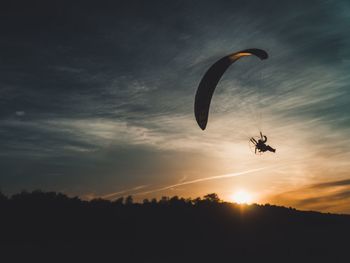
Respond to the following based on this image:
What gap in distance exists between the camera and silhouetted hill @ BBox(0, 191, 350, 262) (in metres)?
29.0

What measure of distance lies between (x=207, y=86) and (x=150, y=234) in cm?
1698

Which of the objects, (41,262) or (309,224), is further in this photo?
(309,224)

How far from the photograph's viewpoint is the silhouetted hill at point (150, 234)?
29047 mm

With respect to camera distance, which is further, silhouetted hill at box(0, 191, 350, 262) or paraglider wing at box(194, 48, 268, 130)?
silhouetted hill at box(0, 191, 350, 262)

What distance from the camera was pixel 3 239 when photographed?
28.3 meters

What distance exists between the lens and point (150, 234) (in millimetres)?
36531

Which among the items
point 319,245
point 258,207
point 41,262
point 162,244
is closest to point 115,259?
point 41,262

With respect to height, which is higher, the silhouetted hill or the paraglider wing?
the paraglider wing

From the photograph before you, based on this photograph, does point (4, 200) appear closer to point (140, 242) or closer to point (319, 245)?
point (140, 242)

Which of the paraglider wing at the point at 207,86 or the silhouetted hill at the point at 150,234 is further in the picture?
the silhouetted hill at the point at 150,234

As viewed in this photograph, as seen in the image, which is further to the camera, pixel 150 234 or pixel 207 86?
pixel 150 234

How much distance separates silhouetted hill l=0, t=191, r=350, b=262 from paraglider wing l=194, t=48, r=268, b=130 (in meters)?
10.9

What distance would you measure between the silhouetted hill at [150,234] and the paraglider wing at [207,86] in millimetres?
10896

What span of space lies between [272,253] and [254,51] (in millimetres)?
19006
